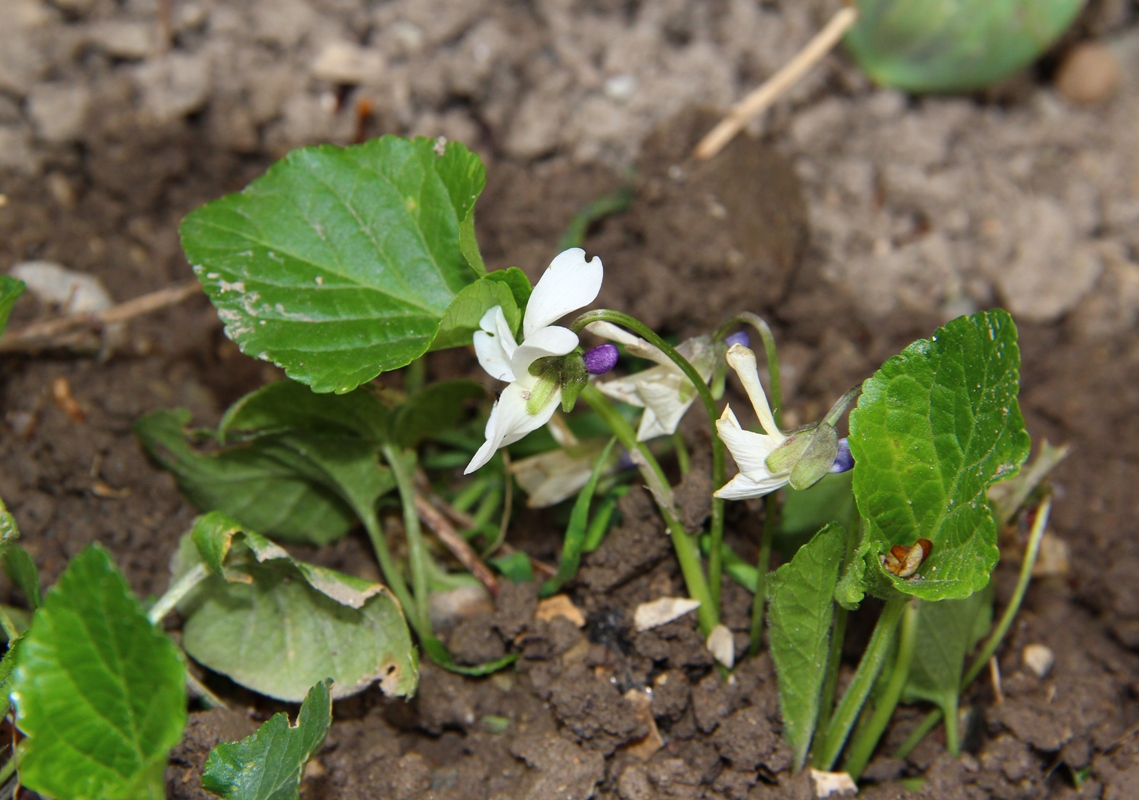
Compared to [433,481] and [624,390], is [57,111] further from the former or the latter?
[624,390]

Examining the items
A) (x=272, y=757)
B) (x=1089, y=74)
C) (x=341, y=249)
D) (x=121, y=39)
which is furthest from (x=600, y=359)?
(x=1089, y=74)

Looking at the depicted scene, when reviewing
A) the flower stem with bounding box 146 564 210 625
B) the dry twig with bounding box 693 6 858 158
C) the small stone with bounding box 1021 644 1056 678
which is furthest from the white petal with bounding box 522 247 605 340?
the dry twig with bounding box 693 6 858 158

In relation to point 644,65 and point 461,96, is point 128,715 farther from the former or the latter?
point 644,65

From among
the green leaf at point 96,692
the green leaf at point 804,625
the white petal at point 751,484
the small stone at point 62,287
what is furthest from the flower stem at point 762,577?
the small stone at point 62,287

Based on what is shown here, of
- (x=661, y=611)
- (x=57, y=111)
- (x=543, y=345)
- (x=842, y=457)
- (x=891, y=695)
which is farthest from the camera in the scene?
(x=57, y=111)

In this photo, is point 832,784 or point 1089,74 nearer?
point 832,784

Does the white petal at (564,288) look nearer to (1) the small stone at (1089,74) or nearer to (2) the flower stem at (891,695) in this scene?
(2) the flower stem at (891,695)
